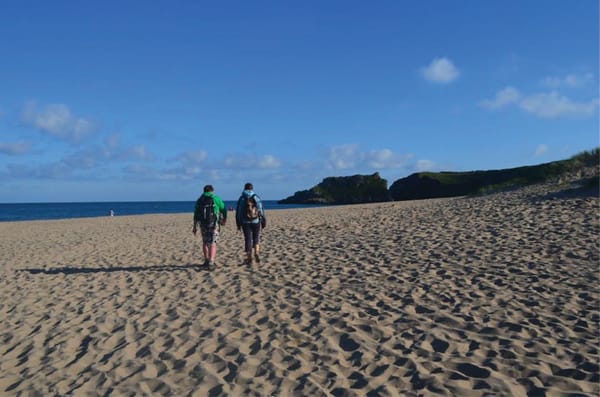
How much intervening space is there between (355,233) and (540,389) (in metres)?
9.71

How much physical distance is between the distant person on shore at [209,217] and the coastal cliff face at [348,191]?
3108 inches

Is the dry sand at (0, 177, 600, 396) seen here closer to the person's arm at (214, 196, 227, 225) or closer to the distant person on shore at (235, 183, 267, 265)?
the distant person on shore at (235, 183, 267, 265)

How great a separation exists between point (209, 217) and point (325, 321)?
4476 millimetres

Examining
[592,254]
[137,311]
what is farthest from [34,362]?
[592,254]

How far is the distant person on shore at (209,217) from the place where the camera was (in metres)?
9.27

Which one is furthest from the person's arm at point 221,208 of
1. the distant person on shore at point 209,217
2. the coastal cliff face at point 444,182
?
the coastal cliff face at point 444,182

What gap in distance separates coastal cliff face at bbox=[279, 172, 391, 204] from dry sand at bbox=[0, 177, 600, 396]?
78736 millimetres

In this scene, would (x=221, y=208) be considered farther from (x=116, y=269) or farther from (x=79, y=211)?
(x=79, y=211)

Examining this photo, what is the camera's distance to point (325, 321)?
225 inches

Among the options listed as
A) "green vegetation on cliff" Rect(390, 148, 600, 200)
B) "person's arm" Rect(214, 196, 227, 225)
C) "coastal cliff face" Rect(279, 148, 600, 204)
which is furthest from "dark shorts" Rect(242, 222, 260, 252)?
"green vegetation on cliff" Rect(390, 148, 600, 200)

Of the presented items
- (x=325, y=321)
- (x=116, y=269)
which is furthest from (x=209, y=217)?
(x=325, y=321)

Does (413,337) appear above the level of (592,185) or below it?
below

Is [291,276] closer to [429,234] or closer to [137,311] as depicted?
[137,311]

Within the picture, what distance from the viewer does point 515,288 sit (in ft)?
21.4
